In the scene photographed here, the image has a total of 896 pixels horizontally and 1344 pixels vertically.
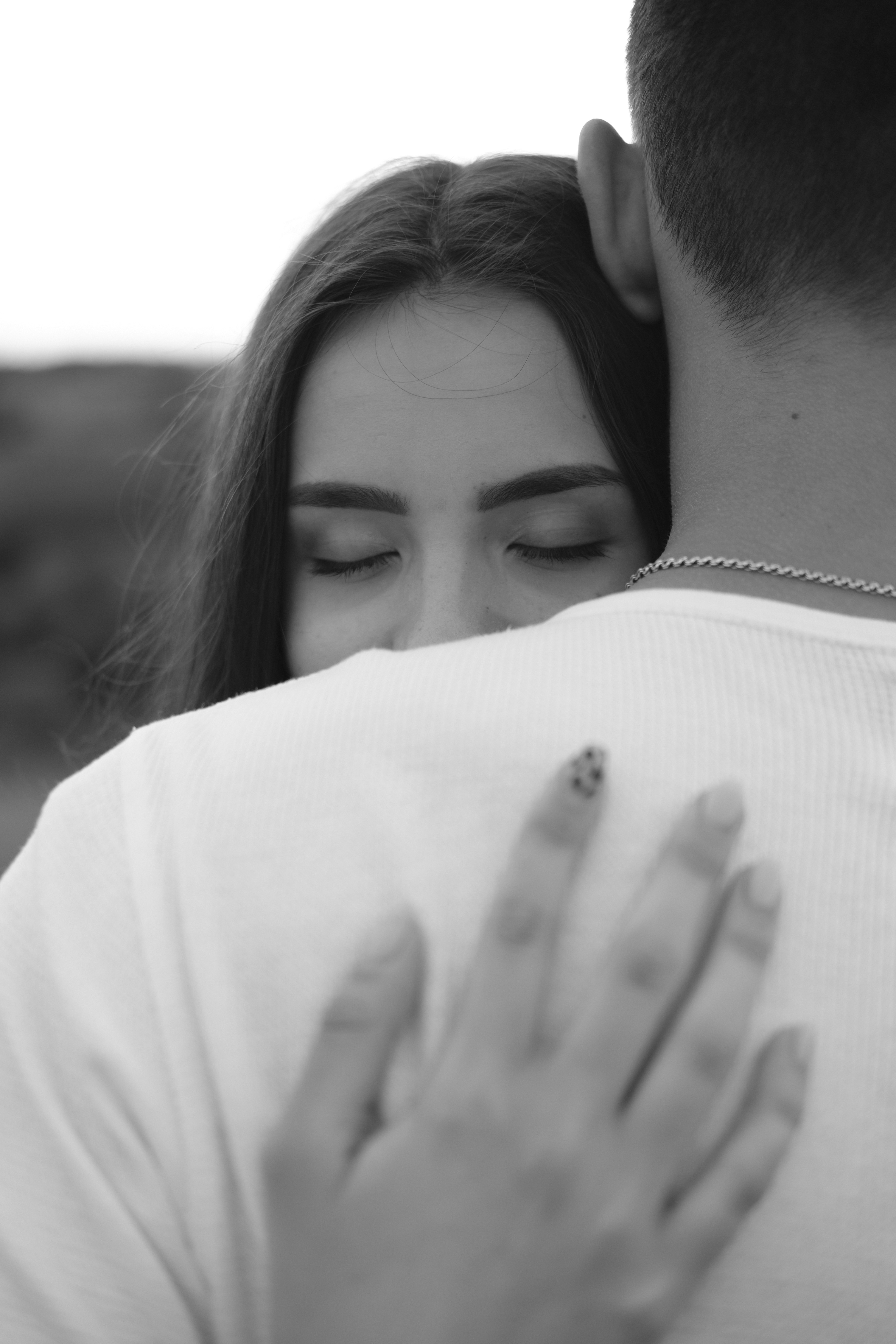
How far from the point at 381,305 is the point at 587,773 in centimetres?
149

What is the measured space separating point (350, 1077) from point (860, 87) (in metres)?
1.00

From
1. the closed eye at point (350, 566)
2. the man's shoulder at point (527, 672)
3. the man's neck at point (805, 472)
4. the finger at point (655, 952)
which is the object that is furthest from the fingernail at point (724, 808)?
the closed eye at point (350, 566)

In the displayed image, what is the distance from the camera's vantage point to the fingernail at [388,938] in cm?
101

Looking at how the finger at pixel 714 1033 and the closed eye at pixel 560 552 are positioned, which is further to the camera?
the closed eye at pixel 560 552

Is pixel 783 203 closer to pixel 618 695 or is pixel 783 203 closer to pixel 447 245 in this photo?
pixel 618 695

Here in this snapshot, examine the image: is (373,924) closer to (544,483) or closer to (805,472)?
(805,472)

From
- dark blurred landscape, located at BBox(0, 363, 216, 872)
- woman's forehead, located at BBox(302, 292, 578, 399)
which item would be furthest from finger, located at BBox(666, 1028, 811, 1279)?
dark blurred landscape, located at BBox(0, 363, 216, 872)

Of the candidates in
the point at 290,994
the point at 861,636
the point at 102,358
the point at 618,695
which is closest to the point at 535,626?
the point at 618,695

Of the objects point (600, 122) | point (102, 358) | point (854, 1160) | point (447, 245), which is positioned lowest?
point (102, 358)

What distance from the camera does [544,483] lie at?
2.10 metres

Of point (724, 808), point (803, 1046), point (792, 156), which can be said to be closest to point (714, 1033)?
point (803, 1046)

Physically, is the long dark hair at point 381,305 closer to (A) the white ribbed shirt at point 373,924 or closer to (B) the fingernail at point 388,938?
(A) the white ribbed shirt at point 373,924

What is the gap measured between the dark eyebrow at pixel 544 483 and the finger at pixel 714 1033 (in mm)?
1158

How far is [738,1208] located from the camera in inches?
38.5
